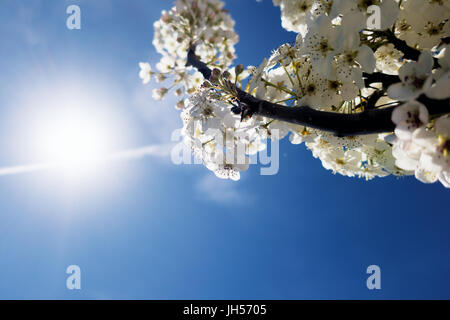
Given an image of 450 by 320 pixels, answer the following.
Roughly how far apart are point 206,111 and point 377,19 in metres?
0.84

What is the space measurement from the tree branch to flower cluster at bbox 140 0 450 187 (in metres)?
0.04

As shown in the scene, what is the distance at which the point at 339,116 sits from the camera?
0.84m

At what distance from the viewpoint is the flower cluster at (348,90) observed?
0.69 m

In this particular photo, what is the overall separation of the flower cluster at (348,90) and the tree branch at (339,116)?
35 millimetres

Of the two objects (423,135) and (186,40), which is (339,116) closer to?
(423,135)

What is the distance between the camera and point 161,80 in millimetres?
3193

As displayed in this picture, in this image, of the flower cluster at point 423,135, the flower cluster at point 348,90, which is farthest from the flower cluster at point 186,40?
the flower cluster at point 423,135

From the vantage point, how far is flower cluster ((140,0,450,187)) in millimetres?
694

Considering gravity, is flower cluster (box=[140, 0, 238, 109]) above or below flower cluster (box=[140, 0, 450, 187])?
above

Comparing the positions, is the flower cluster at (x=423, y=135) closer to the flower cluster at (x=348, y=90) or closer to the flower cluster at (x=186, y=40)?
the flower cluster at (x=348, y=90)

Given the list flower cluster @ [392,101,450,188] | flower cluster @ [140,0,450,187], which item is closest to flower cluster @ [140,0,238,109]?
flower cluster @ [140,0,450,187]

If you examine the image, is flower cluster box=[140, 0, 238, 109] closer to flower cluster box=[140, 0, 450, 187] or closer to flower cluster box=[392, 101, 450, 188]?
flower cluster box=[140, 0, 450, 187]
